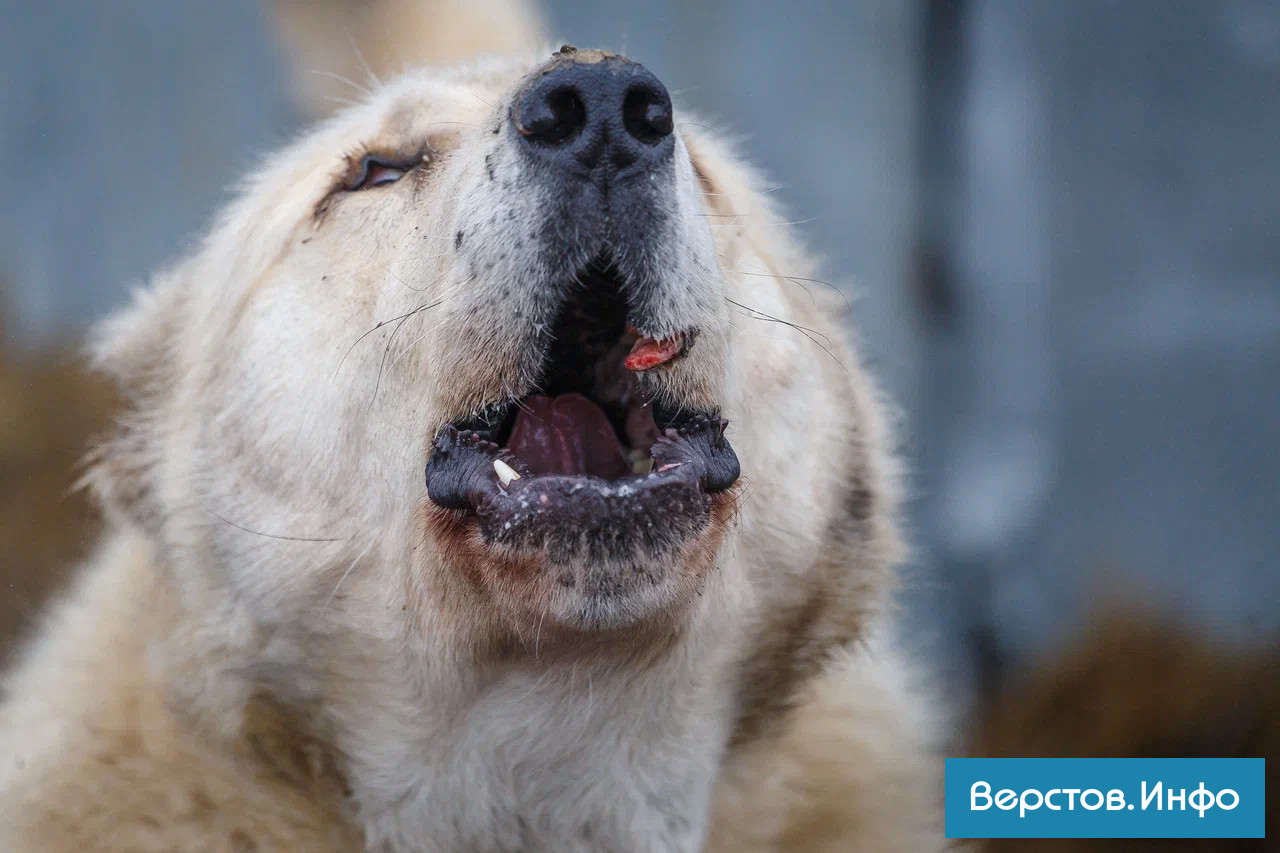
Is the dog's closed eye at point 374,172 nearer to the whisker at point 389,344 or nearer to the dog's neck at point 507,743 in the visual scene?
the whisker at point 389,344

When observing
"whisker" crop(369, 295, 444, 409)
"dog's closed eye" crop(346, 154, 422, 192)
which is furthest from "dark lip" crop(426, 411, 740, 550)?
"dog's closed eye" crop(346, 154, 422, 192)

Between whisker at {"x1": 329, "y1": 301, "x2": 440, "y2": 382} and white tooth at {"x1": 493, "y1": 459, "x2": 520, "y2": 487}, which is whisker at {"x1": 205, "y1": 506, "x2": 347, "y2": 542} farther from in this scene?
white tooth at {"x1": 493, "y1": 459, "x2": 520, "y2": 487}

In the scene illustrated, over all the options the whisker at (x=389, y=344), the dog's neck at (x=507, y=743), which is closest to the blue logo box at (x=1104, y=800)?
the dog's neck at (x=507, y=743)

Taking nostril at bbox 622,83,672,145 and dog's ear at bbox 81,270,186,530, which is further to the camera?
dog's ear at bbox 81,270,186,530

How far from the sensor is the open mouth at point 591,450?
1.68m

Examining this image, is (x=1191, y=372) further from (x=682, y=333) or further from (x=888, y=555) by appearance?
(x=682, y=333)

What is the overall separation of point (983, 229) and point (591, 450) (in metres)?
2.67

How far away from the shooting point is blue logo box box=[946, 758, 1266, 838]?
2.77 metres

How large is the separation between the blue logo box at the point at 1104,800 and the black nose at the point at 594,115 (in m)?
1.83

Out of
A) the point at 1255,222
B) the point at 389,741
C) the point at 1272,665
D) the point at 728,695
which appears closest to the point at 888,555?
the point at 728,695

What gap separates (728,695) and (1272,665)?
2266 mm

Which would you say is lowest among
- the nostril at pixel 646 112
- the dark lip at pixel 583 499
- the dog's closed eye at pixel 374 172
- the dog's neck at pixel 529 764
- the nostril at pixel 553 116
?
the dog's neck at pixel 529 764

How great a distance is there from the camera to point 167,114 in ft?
12.9

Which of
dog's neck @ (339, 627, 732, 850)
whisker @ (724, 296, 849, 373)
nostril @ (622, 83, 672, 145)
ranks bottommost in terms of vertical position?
dog's neck @ (339, 627, 732, 850)
